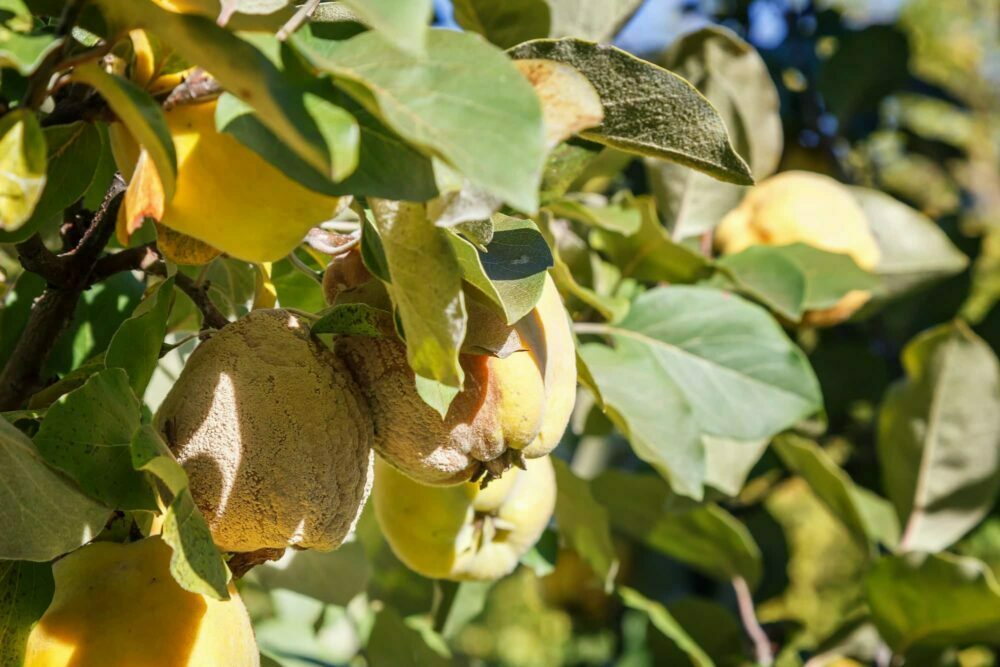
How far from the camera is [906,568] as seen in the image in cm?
109

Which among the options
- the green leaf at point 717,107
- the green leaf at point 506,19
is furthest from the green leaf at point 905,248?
the green leaf at point 506,19

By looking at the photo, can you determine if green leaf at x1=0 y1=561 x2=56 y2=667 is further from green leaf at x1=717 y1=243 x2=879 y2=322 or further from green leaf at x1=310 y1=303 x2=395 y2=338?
green leaf at x1=717 y1=243 x2=879 y2=322

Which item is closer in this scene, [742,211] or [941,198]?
[742,211]

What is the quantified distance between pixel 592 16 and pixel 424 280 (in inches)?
30.6

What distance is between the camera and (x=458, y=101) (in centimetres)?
38

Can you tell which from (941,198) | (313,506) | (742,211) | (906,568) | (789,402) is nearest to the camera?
(313,506)

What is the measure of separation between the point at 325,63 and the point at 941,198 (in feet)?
7.77

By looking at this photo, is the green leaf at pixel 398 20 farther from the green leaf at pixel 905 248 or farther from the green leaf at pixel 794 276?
the green leaf at pixel 905 248

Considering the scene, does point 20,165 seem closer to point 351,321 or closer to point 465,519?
point 351,321

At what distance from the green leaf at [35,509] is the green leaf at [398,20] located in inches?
11.4

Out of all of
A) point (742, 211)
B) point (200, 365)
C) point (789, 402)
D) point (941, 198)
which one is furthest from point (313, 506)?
point (941, 198)

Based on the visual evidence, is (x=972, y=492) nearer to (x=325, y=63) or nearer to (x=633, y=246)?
(x=633, y=246)

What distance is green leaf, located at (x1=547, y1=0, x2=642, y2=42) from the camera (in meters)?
1.15

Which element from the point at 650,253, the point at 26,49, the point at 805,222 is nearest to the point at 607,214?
the point at 650,253
